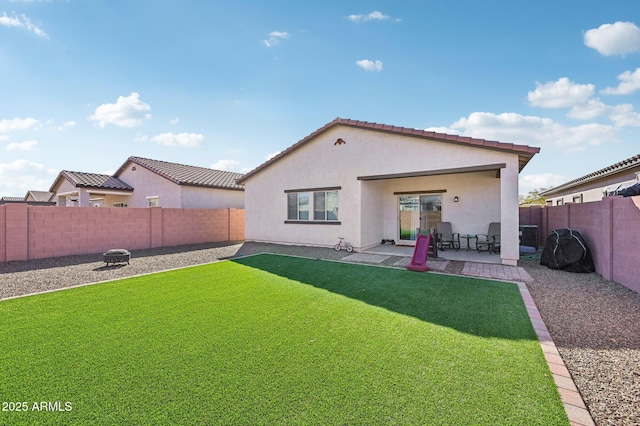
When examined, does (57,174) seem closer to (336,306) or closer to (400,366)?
(336,306)

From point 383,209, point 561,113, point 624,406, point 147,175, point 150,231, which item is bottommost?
point 624,406

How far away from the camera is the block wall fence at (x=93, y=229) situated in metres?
8.92

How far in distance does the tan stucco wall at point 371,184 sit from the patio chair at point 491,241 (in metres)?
0.46

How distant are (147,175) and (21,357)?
1788 centimetres

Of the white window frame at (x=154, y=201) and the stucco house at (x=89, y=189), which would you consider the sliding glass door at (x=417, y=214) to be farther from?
the stucco house at (x=89, y=189)

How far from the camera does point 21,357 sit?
3240 millimetres

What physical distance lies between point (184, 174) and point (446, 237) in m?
16.4

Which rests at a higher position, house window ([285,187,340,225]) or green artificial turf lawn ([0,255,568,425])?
house window ([285,187,340,225])

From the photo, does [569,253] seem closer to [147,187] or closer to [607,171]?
[607,171]

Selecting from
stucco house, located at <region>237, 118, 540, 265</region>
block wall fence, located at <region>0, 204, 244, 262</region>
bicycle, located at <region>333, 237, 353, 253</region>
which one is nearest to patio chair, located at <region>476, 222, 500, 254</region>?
stucco house, located at <region>237, 118, 540, 265</region>

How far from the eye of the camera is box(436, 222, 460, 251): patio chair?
1144cm

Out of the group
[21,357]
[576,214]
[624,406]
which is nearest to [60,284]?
[21,357]

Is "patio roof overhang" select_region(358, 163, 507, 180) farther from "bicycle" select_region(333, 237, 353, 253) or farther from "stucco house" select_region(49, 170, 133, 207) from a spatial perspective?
"stucco house" select_region(49, 170, 133, 207)

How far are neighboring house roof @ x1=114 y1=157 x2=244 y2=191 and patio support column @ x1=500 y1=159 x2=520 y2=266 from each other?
14015 millimetres
